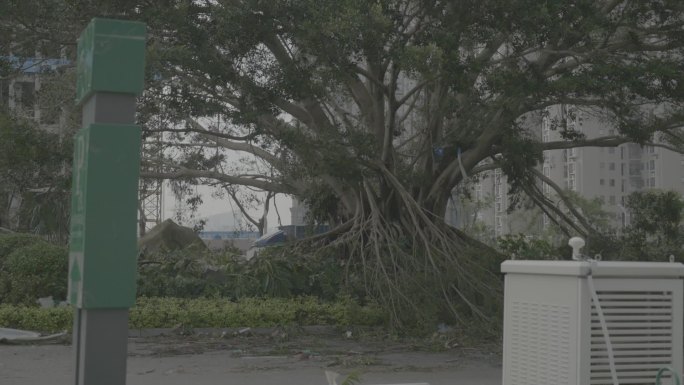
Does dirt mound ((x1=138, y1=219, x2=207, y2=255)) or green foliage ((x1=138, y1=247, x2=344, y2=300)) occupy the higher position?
dirt mound ((x1=138, y1=219, x2=207, y2=255))

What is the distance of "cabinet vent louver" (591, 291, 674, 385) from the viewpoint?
5160 millimetres

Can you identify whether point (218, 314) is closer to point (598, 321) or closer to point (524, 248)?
point (524, 248)

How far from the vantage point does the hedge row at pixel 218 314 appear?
1475 cm

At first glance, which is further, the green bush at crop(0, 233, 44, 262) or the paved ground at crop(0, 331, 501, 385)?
the green bush at crop(0, 233, 44, 262)

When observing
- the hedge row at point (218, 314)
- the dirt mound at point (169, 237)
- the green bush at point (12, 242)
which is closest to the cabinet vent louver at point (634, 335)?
the hedge row at point (218, 314)

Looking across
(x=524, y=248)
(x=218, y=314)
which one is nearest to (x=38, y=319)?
(x=218, y=314)

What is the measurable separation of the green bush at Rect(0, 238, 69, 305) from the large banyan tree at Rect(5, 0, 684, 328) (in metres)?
3.56

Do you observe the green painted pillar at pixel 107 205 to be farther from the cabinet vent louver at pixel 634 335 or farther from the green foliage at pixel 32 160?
the green foliage at pixel 32 160

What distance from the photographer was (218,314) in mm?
15734

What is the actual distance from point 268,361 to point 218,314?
361 centimetres

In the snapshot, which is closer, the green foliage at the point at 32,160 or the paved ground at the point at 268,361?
the paved ground at the point at 268,361

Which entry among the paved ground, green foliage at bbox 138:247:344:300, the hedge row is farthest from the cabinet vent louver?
green foliage at bbox 138:247:344:300

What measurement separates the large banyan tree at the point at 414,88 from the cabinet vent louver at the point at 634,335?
27.8 ft

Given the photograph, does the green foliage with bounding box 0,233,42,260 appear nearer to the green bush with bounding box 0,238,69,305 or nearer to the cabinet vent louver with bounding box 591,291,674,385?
the green bush with bounding box 0,238,69,305
